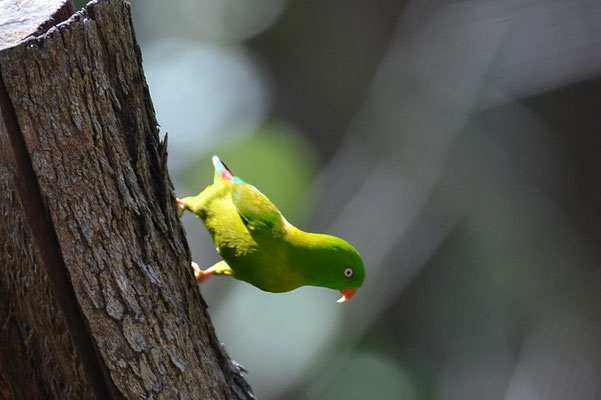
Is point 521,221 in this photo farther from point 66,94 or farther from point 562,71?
point 66,94

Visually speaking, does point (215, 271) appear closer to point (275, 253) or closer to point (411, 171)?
point (275, 253)

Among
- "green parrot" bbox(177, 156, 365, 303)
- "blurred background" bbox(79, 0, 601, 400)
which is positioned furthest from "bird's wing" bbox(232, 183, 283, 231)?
"blurred background" bbox(79, 0, 601, 400)

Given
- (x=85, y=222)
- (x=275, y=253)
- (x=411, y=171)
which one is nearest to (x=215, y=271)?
(x=275, y=253)

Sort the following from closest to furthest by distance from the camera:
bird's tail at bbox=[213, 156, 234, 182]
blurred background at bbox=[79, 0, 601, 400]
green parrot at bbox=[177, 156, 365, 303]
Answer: green parrot at bbox=[177, 156, 365, 303] < bird's tail at bbox=[213, 156, 234, 182] < blurred background at bbox=[79, 0, 601, 400]

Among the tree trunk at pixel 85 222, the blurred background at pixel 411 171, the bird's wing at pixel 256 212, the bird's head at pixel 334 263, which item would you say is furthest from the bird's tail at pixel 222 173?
the blurred background at pixel 411 171

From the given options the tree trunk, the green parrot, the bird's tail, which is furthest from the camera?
the bird's tail

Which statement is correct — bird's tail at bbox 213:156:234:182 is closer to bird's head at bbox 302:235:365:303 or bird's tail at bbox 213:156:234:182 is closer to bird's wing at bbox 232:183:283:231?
bird's wing at bbox 232:183:283:231

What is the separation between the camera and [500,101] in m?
6.25

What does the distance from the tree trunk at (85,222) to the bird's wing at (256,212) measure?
563 millimetres

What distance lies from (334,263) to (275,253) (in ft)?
0.75

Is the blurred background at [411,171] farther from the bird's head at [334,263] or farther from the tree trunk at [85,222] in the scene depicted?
the tree trunk at [85,222]

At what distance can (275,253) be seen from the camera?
8.05ft

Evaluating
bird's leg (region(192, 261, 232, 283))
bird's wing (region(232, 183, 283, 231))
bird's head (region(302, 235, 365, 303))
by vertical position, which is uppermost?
bird's wing (region(232, 183, 283, 231))

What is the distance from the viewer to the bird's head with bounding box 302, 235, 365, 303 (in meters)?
2.46
